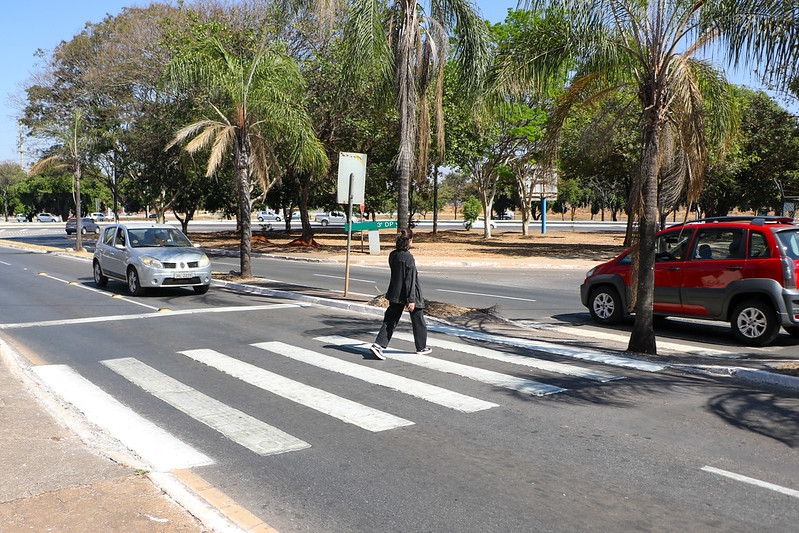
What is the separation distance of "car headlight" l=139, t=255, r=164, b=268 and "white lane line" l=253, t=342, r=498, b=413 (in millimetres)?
6337

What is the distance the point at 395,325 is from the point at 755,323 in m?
5.34

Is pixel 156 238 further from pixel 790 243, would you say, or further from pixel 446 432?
pixel 790 243

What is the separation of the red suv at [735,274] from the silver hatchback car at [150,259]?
9418 mm

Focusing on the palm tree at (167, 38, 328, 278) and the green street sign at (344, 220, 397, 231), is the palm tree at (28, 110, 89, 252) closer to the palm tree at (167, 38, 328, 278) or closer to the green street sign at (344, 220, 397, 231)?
the palm tree at (167, 38, 328, 278)

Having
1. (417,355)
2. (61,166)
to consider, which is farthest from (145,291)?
(61,166)

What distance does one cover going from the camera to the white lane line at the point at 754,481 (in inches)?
184

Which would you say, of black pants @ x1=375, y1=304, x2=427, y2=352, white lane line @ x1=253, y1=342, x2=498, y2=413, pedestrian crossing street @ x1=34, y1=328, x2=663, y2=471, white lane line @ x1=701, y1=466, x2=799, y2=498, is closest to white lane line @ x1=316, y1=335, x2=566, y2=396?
pedestrian crossing street @ x1=34, y1=328, x2=663, y2=471

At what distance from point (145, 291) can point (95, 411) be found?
33.3 ft

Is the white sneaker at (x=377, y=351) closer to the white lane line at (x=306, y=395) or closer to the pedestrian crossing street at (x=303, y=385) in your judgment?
the pedestrian crossing street at (x=303, y=385)

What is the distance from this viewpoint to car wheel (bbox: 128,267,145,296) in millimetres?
15555

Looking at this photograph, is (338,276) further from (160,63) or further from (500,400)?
(160,63)

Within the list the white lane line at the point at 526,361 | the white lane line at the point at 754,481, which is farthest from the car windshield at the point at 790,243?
the white lane line at the point at 754,481

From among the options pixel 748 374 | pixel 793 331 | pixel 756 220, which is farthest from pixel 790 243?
pixel 748 374

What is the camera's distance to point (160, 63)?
3528cm
